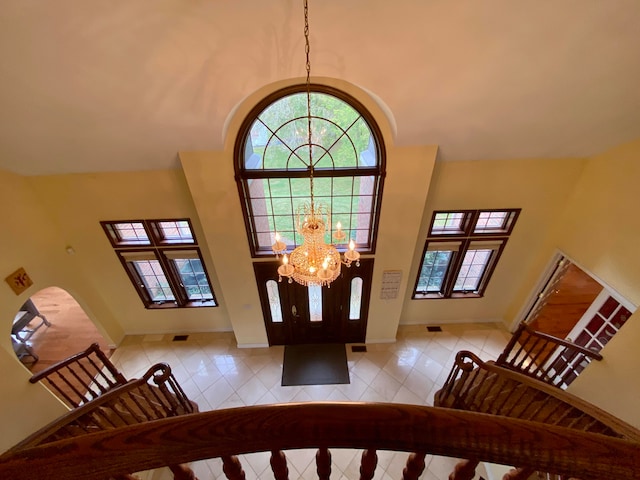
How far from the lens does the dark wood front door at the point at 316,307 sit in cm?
450

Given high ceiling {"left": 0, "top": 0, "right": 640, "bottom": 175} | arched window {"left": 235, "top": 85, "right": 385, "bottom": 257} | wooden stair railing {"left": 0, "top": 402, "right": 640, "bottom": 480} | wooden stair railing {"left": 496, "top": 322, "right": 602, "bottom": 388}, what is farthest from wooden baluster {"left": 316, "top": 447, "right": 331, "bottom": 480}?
wooden stair railing {"left": 496, "top": 322, "right": 602, "bottom": 388}

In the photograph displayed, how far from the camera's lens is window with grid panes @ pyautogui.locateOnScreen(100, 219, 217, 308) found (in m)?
4.39

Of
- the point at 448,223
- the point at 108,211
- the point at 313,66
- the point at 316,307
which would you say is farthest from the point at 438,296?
the point at 108,211

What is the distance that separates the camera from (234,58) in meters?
2.52

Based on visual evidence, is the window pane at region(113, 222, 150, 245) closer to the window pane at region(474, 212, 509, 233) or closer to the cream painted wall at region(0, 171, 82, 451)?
the cream painted wall at region(0, 171, 82, 451)

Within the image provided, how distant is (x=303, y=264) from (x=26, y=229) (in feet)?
13.1

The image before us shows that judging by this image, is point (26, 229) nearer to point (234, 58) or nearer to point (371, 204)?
point (234, 58)

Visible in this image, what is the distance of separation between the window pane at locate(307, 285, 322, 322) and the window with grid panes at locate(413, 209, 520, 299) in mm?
1728

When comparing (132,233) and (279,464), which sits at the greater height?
(132,233)

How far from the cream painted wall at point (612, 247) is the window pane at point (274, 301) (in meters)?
4.00

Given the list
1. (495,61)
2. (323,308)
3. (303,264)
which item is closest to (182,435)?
(303,264)

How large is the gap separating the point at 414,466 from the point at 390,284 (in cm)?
370

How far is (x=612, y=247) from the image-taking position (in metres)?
3.51

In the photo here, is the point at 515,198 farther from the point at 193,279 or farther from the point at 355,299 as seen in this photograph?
the point at 193,279
